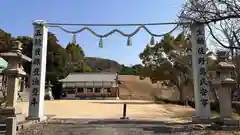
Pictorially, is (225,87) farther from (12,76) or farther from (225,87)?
(12,76)

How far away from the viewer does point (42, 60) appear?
1176cm

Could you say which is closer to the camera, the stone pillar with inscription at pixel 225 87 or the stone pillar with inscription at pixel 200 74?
the stone pillar with inscription at pixel 225 87

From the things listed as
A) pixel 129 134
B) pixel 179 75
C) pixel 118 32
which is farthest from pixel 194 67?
pixel 179 75

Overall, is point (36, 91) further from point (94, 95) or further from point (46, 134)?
point (94, 95)

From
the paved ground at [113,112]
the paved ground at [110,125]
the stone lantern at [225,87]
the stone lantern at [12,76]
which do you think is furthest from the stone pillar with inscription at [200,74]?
the stone lantern at [12,76]

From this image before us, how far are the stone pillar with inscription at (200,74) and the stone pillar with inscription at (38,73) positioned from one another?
6779 mm

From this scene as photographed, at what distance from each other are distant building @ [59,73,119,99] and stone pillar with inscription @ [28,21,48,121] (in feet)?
102

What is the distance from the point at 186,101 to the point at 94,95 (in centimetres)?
1861

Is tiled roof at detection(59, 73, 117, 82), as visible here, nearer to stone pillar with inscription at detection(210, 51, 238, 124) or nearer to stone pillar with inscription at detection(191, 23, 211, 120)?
stone pillar with inscription at detection(191, 23, 211, 120)

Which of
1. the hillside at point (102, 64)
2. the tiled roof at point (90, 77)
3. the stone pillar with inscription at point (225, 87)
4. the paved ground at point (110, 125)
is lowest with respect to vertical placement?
the paved ground at point (110, 125)

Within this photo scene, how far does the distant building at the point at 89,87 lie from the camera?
4309 cm

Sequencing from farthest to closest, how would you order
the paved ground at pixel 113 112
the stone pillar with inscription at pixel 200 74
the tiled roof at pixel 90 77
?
the tiled roof at pixel 90 77 < the paved ground at pixel 113 112 < the stone pillar with inscription at pixel 200 74

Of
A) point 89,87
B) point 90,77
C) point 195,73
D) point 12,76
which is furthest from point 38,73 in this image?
point 90,77

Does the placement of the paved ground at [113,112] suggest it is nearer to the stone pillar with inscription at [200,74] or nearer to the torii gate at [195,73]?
the torii gate at [195,73]
